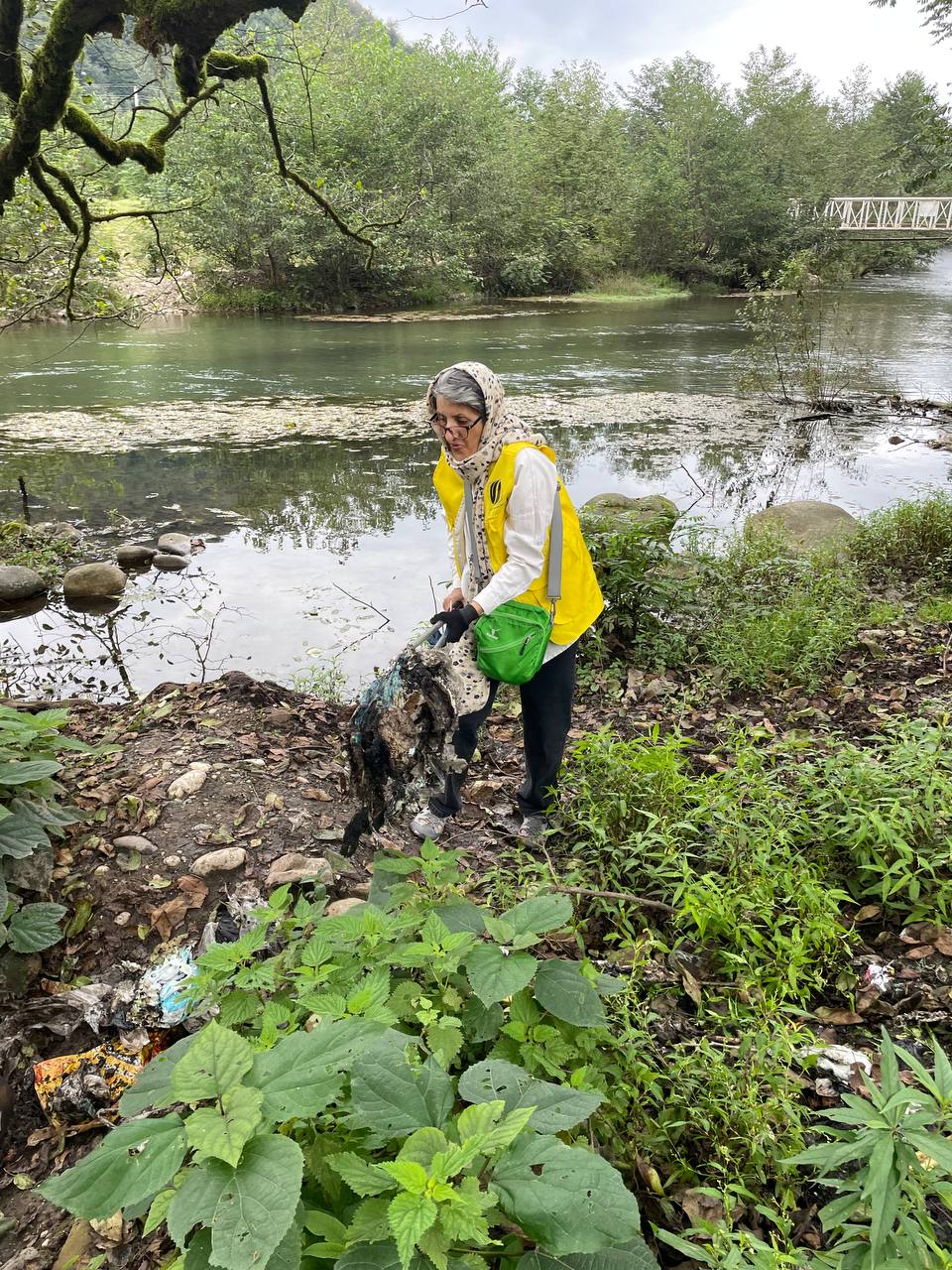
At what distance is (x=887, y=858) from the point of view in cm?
276

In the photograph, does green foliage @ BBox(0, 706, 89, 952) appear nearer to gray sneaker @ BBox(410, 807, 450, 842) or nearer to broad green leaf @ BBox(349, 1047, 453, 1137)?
gray sneaker @ BBox(410, 807, 450, 842)

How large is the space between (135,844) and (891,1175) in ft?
8.93

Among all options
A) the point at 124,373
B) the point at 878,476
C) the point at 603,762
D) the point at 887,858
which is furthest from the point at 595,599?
the point at 124,373

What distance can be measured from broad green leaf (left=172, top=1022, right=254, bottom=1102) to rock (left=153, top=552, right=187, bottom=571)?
711cm

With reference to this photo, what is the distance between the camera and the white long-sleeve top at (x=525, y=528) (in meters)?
2.63

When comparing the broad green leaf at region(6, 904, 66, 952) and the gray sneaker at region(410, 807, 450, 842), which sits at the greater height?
the broad green leaf at region(6, 904, 66, 952)

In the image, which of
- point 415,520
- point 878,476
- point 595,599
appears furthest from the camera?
point 878,476

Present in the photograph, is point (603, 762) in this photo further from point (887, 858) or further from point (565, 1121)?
point (565, 1121)

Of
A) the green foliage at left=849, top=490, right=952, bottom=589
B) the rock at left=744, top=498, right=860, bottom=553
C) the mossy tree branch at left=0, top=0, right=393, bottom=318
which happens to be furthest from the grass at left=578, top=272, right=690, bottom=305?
the mossy tree branch at left=0, top=0, right=393, bottom=318

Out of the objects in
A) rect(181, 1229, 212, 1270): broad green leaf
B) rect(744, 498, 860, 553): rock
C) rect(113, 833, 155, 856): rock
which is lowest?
rect(113, 833, 155, 856): rock

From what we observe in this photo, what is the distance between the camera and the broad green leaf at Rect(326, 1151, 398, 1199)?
1180mm

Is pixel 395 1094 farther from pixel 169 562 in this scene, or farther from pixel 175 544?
pixel 175 544

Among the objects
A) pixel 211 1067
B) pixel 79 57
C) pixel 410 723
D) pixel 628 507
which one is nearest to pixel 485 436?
pixel 410 723

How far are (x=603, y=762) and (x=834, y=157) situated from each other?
52.9 meters
